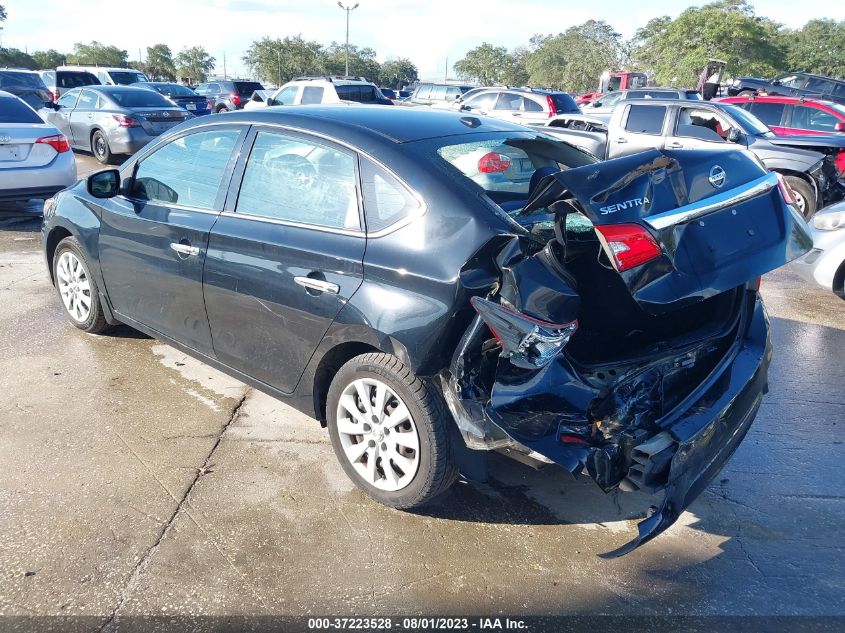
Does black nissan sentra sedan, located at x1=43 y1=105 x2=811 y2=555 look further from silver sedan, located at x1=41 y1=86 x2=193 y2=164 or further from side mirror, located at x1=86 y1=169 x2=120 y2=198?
silver sedan, located at x1=41 y1=86 x2=193 y2=164

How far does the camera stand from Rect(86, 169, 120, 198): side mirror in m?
4.53

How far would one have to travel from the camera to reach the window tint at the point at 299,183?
11.0 ft

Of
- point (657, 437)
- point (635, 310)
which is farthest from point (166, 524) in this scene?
point (635, 310)

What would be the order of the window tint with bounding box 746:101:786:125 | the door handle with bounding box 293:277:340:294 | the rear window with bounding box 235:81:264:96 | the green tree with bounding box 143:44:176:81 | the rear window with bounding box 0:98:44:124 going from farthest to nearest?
the green tree with bounding box 143:44:176:81
the rear window with bounding box 235:81:264:96
the window tint with bounding box 746:101:786:125
the rear window with bounding box 0:98:44:124
the door handle with bounding box 293:277:340:294

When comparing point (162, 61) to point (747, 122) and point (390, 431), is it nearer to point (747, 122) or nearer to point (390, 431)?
point (747, 122)

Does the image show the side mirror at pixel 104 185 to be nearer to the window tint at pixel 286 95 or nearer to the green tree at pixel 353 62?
the window tint at pixel 286 95

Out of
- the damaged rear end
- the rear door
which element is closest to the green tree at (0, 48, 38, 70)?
the rear door

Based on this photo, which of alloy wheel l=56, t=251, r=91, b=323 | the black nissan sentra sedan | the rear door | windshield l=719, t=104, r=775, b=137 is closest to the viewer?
the black nissan sentra sedan

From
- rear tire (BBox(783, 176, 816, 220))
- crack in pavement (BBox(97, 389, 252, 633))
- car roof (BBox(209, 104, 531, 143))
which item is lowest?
crack in pavement (BBox(97, 389, 252, 633))

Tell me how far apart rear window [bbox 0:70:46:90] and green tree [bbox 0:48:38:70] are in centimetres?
3645

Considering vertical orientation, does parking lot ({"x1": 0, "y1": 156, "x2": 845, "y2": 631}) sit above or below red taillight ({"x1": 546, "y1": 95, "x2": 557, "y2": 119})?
below

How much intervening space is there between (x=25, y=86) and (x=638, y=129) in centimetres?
1569

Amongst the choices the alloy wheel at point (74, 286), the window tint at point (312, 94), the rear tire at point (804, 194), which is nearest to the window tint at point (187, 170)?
the alloy wheel at point (74, 286)

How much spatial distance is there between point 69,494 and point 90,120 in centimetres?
1198
